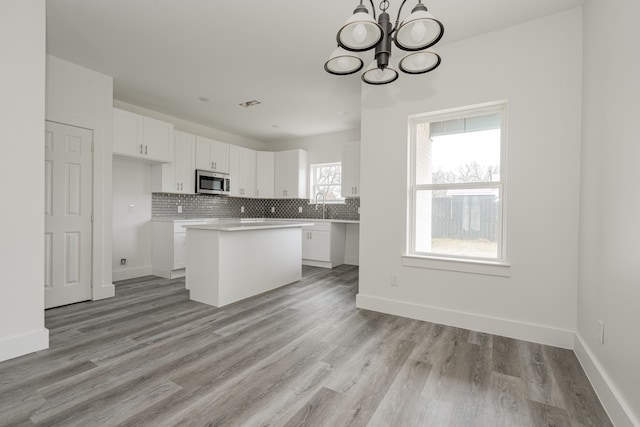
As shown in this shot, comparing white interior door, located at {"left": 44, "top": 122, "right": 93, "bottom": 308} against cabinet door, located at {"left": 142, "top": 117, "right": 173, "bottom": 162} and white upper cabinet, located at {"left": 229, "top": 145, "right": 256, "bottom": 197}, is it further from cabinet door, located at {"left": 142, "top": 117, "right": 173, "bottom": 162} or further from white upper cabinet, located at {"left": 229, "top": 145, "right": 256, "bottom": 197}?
white upper cabinet, located at {"left": 229, "top": 145, "right": 256, "bottom": 197}

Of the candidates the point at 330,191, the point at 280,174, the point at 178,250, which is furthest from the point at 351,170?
the point at 178,250

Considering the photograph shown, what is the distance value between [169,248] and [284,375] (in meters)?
3.46

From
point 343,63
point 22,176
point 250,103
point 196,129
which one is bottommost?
point 22,176

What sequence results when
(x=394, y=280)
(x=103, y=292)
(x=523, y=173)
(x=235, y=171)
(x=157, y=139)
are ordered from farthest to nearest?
(x=235, y=171) → (x=157, y=139) → (x=103, y=292) → (x=394, y=280) → (x=523, y=173)

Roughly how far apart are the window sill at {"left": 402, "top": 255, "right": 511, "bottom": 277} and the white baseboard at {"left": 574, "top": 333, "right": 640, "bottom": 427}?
70 cm

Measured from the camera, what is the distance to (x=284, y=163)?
6617 millimetres

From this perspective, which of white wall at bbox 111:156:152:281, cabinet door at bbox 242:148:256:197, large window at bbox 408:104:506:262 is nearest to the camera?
large window at bbox 408:104:506:262

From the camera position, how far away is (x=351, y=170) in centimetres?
557

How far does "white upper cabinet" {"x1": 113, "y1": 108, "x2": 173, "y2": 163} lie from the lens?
13.4ft

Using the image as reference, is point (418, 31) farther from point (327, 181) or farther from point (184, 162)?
point (327, 181)

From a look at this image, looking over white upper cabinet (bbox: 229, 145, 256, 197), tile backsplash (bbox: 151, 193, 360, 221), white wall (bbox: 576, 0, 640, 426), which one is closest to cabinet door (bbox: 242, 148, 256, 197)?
white upper cabinet (bbox: 229, 145, 256, 197)

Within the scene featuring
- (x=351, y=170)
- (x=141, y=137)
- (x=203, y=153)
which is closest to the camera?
(x=141, y=137)

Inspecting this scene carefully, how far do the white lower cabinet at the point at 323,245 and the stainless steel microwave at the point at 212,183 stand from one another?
177 cm

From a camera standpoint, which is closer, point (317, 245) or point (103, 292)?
point (103, 292)
